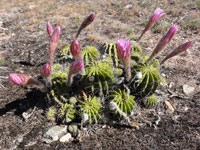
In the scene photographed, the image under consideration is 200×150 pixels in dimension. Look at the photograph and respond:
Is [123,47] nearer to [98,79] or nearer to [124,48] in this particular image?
[124,48]

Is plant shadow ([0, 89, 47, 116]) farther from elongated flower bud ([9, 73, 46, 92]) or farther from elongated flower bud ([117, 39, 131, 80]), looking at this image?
elongated flower bud ([117, 39, 131, 80])

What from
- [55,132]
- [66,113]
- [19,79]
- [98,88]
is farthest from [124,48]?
[55,132]

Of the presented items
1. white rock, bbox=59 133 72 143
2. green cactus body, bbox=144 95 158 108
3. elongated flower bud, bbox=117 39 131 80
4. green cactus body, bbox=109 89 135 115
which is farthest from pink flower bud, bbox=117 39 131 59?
white rock, bbox=59 133 72 143

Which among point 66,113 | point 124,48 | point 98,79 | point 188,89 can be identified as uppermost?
point 124,48

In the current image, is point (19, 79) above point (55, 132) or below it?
above

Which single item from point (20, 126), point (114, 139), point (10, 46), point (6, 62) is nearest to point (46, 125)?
point (20, 126)

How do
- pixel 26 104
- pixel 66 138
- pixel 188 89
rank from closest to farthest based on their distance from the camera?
pixel 66 138
pixel 26 104
pixel 188 89

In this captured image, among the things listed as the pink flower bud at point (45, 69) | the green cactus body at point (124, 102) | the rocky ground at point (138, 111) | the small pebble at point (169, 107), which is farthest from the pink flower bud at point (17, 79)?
the small pebble at point (169, 107)
